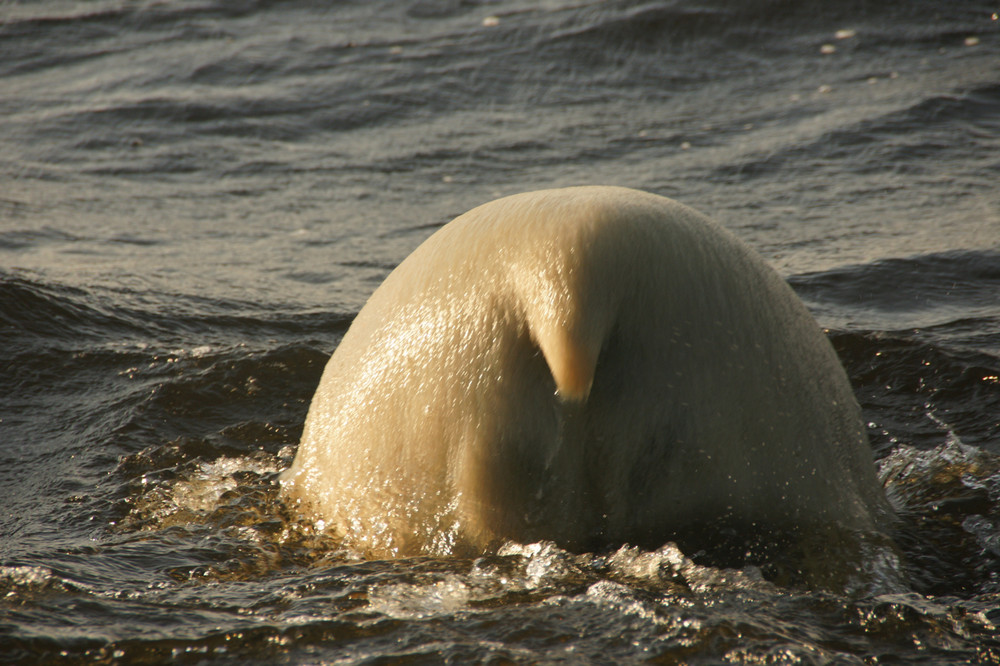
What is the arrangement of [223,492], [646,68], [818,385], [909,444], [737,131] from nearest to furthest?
[818,385] < [223,492] < [909,444] < [737,131] < [646,68]

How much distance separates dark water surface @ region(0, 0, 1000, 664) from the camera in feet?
4.91

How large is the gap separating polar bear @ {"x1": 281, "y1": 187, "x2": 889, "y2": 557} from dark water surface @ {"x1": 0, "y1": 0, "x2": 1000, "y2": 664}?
81mm

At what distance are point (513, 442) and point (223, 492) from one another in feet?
3.35

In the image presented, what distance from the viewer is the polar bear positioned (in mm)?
1466

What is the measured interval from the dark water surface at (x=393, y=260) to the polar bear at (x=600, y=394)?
0.08 meters

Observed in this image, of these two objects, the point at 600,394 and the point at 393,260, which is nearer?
the point at 600,394

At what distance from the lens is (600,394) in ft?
4.80

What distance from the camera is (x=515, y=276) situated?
4.97 feet

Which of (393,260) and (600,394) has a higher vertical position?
(600,394)

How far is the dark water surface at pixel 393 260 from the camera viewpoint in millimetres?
1497

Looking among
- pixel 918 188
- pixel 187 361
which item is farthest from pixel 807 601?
pixel 918 188

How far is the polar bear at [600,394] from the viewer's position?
4.81 feet

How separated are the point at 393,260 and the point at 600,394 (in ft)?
10.3

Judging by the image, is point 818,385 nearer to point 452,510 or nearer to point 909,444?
point 452,510
